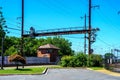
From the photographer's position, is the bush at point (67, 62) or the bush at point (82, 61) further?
the bush at point (67, 62)

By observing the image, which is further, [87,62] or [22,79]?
[87,62]

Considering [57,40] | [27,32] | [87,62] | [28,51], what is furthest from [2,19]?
[87,62]

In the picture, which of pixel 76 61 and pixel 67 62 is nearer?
pixel 76 61

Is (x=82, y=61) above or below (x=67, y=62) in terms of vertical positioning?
above

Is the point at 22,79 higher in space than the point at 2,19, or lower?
lower

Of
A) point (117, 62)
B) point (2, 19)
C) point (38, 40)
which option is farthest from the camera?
point (38, 40)

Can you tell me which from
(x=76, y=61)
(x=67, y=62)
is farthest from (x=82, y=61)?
(x=67, y=62)

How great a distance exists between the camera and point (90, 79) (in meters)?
27.8

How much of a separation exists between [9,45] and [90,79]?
81.8 m

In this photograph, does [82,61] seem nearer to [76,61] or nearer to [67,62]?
[76,61]

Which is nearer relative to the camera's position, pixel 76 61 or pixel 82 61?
pixel 76 61

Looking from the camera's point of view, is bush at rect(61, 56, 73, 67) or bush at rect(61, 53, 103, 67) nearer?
bush at rect(61, 53, 103, 67)

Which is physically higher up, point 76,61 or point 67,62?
point 76,61

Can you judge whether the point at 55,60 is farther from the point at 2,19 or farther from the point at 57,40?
the point at 57,40
